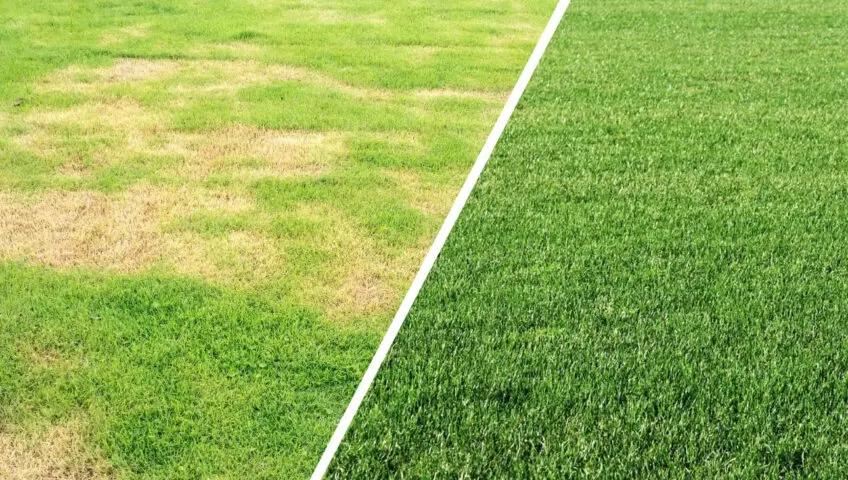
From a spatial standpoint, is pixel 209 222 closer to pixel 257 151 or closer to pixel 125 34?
pixel 257 151

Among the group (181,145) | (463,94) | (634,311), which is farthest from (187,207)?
(463,94)

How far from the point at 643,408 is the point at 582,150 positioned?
2.92 metres

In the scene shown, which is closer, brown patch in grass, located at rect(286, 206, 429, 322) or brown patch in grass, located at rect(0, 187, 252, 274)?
brown patch in grass, located at rect(286, 206, 429, 322)

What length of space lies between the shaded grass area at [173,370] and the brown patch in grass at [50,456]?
0.11 feet

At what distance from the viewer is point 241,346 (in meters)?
3.70

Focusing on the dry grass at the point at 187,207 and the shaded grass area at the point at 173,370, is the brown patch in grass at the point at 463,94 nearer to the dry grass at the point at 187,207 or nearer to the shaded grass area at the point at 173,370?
the dry grass at the point at 187,207

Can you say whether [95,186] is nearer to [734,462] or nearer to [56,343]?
[56,343]

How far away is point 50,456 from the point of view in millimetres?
3076

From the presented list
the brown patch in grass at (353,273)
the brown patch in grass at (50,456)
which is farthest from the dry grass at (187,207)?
the brown patch in grass at (50,456)

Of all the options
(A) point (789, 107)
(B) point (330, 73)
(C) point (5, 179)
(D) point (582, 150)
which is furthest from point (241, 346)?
(A) point (789, 107)

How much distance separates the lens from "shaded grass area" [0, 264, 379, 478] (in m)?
3.14

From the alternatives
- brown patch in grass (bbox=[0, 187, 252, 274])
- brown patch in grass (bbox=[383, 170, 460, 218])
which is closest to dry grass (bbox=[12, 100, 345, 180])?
brown patch in grass (bbox=[0, 187, 252, 274])

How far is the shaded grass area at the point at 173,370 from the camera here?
3.14 meters

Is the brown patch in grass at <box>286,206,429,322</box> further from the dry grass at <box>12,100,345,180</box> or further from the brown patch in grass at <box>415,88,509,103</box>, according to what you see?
the brown patch in grass at <box>415,88,509,103</box>
